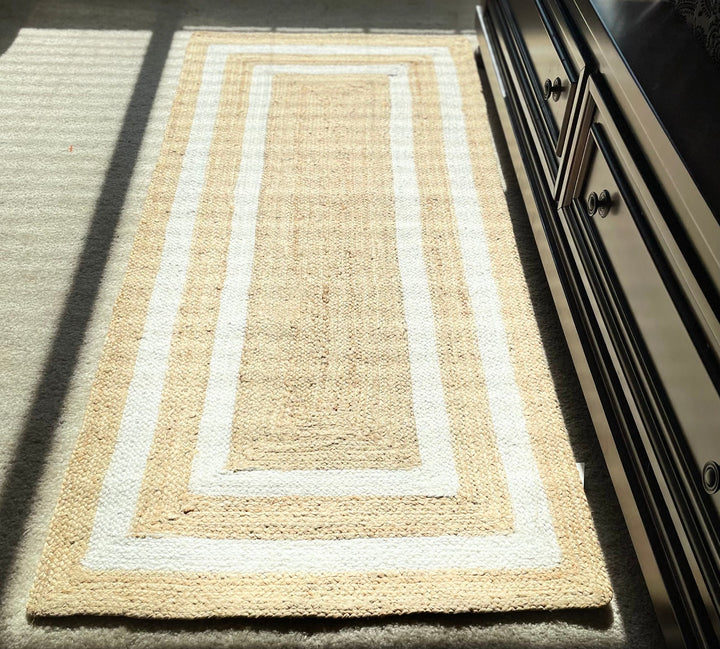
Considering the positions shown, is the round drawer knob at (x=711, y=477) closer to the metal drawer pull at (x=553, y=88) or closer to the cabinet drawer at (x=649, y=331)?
the cabinet drawer at (x=649, y=331)

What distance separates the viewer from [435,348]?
1102 millimetres

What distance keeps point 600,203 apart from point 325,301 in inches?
16.9

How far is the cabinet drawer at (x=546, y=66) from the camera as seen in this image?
1066mm

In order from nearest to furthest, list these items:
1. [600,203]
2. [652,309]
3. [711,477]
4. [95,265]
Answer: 1. [711,477]
2. [652,309]
3. [600,203]
4. [95,265]

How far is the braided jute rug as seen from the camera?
0.86 m

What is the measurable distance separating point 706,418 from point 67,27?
5.31ft

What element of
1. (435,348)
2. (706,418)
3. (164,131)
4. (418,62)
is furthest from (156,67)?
(706,418)

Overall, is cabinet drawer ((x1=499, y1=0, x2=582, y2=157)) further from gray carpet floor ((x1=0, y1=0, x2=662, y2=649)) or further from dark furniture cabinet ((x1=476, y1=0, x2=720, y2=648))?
gray carpet floor ((x1=0, y1=0, x2=662, y2=649))

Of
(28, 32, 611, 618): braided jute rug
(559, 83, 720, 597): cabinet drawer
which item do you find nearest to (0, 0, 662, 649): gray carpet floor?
(28, 32, 611, 618): braided jute rug

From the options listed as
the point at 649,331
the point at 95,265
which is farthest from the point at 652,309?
the point at 95,265

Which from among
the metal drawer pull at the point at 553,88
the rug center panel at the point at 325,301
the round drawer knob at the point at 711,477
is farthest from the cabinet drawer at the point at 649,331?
the rug center panel at the point at 325,301

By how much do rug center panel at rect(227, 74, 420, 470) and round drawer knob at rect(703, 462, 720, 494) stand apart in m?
0.38

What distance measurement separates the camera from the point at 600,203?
3.11 feet

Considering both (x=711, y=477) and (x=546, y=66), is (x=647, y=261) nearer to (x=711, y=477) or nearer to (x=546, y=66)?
(x=711, y=477)
